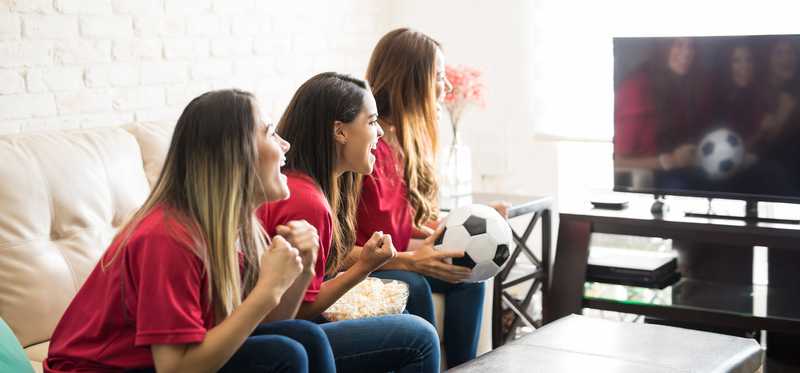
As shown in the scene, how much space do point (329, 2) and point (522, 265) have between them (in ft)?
4.25

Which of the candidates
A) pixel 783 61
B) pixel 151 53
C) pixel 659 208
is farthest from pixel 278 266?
pixel 783 61

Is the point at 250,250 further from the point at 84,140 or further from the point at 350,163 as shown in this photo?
the point at 84,140

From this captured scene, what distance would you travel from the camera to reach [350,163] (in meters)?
2.48

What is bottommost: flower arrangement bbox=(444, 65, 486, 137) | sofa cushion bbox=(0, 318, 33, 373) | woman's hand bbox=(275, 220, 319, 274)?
sofa cushion bbox=(0, 318, 33, 373)

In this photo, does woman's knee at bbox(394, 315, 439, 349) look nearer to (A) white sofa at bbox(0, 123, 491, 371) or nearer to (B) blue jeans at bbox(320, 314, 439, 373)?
(B) blue jeans at bbox(320, 314, 439, 373)

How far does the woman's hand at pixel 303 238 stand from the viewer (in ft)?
6.46

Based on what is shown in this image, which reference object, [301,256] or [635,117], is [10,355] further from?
[635,117]

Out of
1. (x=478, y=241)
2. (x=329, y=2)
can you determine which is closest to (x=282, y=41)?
(x=329, y=2)

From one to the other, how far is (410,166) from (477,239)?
40 centimetres

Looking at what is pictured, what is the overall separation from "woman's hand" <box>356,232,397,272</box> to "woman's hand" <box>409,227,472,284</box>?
44cm

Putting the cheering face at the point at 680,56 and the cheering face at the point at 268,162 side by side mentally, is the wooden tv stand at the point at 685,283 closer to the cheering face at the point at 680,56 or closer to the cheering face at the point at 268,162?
the cheering face at the point at 680,56

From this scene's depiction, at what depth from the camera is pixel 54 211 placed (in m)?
2.48

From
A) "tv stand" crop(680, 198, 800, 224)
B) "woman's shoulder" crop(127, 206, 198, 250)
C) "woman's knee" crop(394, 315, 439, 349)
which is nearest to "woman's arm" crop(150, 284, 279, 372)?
"woman's shoulder" crop(127, 206, 198, 250)

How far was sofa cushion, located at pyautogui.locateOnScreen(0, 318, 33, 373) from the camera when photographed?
6.28 ft
